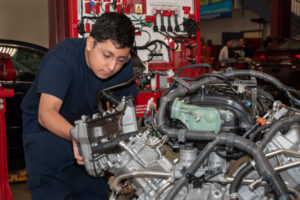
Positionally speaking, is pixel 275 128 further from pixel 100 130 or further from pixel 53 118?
pixel 53 118

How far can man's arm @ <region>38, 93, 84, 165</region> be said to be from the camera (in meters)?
1.63

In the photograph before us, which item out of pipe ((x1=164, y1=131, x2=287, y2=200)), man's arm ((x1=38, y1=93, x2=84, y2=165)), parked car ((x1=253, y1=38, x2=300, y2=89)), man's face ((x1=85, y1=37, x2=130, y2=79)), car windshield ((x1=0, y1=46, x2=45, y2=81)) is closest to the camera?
pipe ((x1=164, y1=131, x2=287, y2=200))

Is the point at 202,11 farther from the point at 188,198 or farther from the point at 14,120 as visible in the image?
the point at 188,198

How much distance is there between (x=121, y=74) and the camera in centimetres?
219

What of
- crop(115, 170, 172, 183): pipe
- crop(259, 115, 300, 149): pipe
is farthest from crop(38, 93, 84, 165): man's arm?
crop(259, 115, 300, 149): pipe

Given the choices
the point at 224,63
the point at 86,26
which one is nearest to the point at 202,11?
the point at 224,63

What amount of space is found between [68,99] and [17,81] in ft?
7.29

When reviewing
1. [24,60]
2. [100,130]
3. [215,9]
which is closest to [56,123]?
[100,130]

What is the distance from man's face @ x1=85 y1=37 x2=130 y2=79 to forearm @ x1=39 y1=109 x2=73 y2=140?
353mm

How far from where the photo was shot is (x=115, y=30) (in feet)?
5.56

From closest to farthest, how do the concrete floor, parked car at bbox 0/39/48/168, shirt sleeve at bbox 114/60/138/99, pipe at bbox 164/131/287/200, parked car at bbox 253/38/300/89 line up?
pipe at bbox 164/131/287/200 → shirt sleeve at bbox 114/60/138/99 → the concrete floor → parked car at bbox 0/39/48/168 → parked car at bbox 253/38/300/89

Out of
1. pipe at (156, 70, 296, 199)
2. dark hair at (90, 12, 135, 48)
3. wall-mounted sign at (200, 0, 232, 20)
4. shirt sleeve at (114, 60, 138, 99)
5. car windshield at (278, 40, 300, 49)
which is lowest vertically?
pipe at (156, 70, 296, 199)

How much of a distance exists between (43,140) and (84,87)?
40 centimetres

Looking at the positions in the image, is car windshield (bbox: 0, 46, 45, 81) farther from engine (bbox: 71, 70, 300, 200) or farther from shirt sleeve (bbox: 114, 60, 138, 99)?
engine (bbox: 71, 70, 300, 200)
